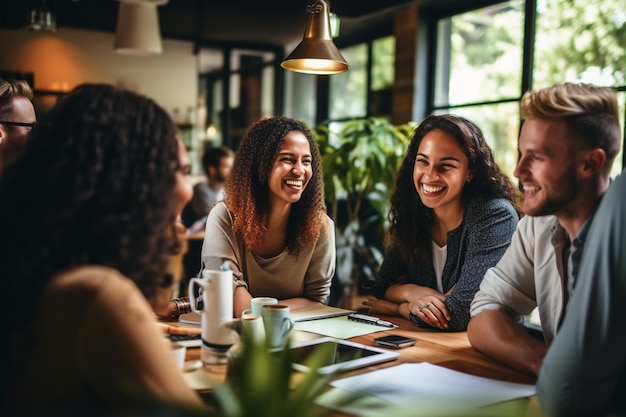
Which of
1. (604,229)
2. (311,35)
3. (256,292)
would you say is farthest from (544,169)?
(256,292)

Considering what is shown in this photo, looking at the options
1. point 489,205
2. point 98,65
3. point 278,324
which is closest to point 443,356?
point 278,324

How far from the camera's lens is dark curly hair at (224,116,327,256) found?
242 cm

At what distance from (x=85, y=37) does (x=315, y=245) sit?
17.0 feet

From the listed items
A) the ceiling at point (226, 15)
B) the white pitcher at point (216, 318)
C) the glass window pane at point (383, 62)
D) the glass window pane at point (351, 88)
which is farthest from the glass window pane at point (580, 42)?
the white pitcher at point (216, 318)

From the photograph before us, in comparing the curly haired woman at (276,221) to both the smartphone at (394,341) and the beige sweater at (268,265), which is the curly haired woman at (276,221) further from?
the smartphone at (394,341)

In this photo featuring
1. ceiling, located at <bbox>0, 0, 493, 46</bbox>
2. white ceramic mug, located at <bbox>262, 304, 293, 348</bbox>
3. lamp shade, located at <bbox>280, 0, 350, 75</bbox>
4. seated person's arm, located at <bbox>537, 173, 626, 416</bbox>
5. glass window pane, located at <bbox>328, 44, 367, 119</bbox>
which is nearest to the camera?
seated person's arm, located at <bbox>537, 173, 626, 416</bbox>

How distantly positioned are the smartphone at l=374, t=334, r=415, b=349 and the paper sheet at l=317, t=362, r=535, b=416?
0.54ft

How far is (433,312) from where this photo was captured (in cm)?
200

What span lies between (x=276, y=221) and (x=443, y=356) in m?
1.04

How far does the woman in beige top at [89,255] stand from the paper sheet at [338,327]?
2.44 ft

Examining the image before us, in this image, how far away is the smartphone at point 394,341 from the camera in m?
1.69

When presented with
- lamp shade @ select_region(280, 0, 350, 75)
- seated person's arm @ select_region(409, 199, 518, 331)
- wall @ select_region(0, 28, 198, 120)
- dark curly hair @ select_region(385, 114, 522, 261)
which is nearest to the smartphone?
seated person's arm @ select_region(409, 199, 518, 331)

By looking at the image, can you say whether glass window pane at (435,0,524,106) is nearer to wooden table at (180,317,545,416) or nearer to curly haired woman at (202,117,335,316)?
curly haired woman at (202,117,335,316)

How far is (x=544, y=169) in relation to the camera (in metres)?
1.56
